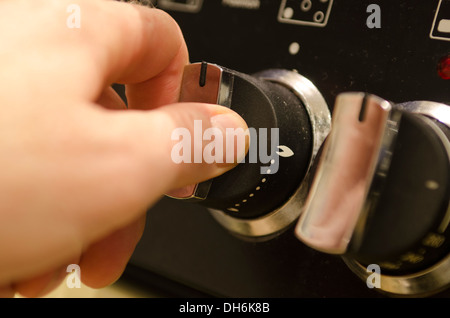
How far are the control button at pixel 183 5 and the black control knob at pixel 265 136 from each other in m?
0.13

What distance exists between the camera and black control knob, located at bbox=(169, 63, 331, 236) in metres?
0.30

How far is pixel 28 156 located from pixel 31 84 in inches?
1.3

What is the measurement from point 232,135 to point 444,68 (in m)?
0.15

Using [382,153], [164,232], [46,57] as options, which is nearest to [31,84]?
[46,57]

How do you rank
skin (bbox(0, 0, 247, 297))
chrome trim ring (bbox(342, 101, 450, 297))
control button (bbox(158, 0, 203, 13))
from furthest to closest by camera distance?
control button (bbox(158, 0, 203, 13)) < chrome trim ring (bbox(342, 101, 450, 297)) < skin (bbox(0, 0, 247, 297))

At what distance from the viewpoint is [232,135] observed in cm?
27

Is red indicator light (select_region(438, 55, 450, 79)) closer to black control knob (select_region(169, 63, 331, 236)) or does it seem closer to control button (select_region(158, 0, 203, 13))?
black control knob (select_region(169, 63, 331, 236))

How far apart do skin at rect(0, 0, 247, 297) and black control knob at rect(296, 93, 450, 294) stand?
0.25 ft

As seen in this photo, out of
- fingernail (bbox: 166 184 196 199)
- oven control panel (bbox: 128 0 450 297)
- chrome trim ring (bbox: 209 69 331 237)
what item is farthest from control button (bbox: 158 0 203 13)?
fingernail (bbox: 166 184 196 199)

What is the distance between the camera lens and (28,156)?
189mm

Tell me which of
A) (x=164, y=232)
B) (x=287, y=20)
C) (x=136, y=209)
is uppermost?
(x=287, y=20)

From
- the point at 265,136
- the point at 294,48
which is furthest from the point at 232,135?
the point at 294,48

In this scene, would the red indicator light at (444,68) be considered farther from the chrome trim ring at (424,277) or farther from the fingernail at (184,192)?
the fingernail at (184,192)

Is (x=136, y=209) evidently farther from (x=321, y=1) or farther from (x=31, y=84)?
(x=321, y=1)
